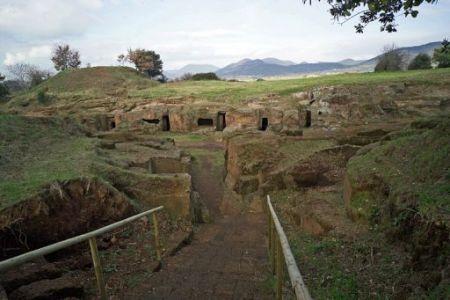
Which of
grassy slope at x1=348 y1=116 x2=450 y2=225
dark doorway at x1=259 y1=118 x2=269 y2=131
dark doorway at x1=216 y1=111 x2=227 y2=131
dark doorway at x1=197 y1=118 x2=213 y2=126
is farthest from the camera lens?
dark doorway at x1=197 y1=118 x2=213 y2=126

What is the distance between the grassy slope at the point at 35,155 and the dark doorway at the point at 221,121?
47.1ft

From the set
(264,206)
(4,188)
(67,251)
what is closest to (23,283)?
(67,251)

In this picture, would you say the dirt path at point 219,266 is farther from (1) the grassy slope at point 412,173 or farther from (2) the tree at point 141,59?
(2) the tree at point 141,59

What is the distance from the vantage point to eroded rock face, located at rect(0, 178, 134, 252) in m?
5.74

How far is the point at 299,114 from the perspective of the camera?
25875 millimetres

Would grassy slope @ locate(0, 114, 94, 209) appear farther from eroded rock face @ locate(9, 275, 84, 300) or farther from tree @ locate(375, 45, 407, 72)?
tree @ locate(375, 45, 407, 72)

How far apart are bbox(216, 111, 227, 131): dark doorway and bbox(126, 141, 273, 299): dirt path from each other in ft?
58.9

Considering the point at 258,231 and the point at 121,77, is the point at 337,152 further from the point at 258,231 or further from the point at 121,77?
the point at 121,77

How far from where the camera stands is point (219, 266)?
6305mm

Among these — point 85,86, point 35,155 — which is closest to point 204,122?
point 85,86

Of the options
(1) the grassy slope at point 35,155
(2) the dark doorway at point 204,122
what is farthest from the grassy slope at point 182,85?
(1) the grassy slope at point 35,155

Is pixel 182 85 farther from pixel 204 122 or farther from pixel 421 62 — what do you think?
pixel 421 62

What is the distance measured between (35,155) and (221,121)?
19797 millimetres

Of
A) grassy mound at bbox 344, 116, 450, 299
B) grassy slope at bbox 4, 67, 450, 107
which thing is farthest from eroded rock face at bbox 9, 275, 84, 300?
grassy slope at bbox 4, 67, 450, 107
